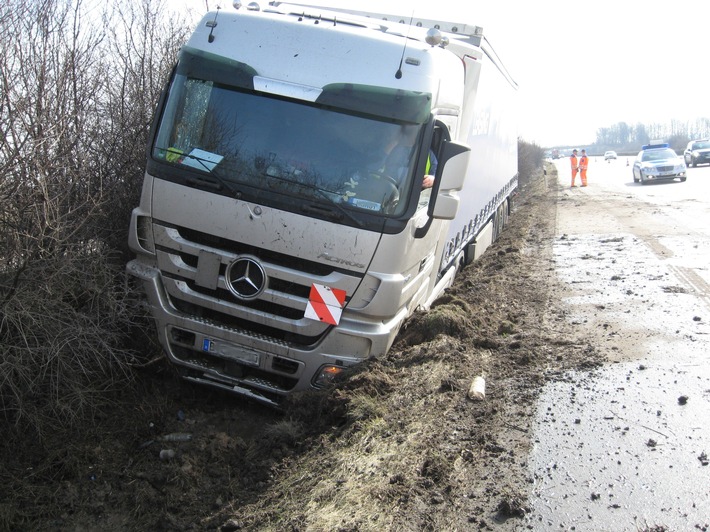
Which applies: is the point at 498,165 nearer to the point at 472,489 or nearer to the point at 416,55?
the point at 416,55

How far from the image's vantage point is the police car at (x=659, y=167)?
1079 inches

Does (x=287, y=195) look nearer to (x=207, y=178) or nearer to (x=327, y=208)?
(x=327, y=208)

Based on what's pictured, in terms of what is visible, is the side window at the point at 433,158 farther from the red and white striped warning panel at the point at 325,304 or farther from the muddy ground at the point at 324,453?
the muddy ground at the point at 324,453

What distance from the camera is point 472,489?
4.05 m

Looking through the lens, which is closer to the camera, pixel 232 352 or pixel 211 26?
pixel 232 352

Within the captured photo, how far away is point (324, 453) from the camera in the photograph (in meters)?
4.52

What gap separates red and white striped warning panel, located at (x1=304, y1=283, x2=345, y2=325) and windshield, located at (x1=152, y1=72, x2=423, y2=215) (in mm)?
652

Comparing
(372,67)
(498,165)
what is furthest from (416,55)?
(498,165)

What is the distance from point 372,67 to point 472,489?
124 inches

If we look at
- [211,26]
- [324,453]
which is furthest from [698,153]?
[324,453]

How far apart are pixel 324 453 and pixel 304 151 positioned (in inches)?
87.3

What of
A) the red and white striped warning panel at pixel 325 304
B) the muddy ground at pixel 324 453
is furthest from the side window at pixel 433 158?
the muddy ground at pixel 324 453

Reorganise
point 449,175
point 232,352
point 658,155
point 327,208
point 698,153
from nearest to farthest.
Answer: point 327,208 < point 232,352 < point 449,175 < point 658,155 < point 698,153

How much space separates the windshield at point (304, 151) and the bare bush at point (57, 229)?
974 millimetres
